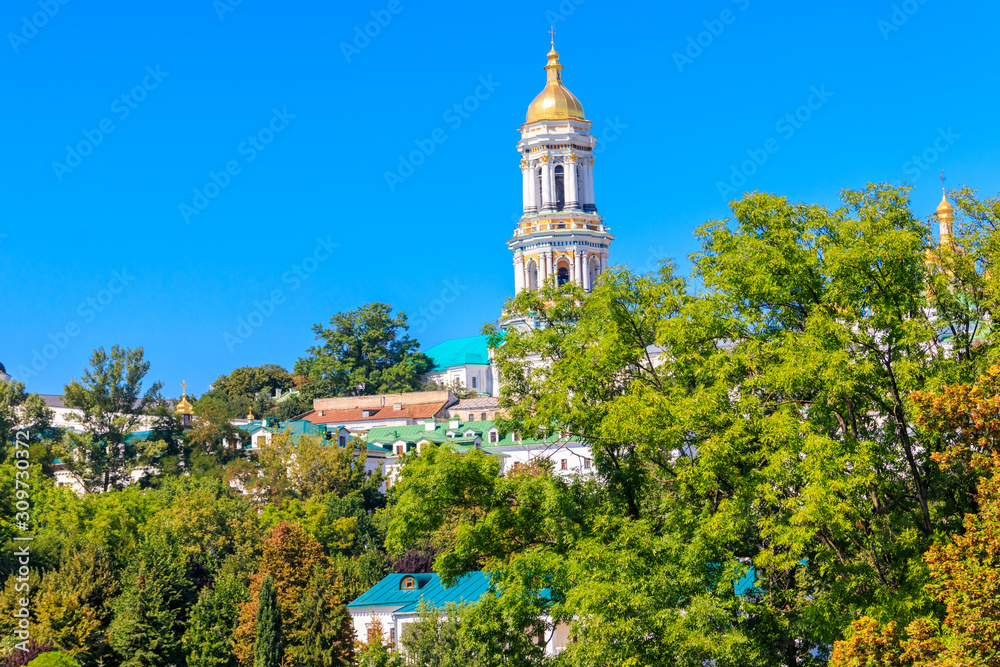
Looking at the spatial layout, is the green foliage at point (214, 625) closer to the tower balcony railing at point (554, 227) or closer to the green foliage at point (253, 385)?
the tower balcony railing at point (554, 227)

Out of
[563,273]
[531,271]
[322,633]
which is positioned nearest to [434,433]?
[531,271]

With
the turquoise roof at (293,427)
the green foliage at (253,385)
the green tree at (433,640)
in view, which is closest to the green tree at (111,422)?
the turquoise roof at (293,427)

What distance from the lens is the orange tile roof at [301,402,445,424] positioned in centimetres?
9830

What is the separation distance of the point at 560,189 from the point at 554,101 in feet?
23.2

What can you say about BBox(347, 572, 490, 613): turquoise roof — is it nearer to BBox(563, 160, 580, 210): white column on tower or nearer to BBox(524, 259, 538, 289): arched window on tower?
BBox(524, 259, 538, 289): arched window on tower

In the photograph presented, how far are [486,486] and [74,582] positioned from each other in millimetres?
28386

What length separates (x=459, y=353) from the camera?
123 meters

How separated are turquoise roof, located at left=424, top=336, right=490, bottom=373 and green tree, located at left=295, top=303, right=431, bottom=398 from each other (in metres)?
3.38

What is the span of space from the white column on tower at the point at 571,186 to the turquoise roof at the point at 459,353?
27.1 meters

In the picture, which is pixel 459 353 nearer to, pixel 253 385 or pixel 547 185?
pixel 253 385

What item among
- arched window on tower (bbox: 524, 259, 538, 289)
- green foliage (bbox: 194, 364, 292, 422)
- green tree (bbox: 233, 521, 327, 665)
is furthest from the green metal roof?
green tree (bbox: 233, 521, 327, 665)

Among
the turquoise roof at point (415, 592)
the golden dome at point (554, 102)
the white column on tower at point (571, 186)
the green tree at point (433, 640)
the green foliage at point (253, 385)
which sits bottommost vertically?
the green tree at point (433, 640)

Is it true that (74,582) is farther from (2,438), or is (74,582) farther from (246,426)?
(246,426)

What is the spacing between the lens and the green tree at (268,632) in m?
43.4
